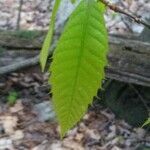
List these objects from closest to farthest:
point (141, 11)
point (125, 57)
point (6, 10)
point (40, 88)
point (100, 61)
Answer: point (100, 61)
point (125, 57)
point (40, 88)
point (141, 11)
point (6, 10)

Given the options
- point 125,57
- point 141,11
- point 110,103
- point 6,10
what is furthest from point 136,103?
point 6,10

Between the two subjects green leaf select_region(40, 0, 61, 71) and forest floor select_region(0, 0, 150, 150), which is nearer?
green leaf select_region(40, 0, 61, 71)

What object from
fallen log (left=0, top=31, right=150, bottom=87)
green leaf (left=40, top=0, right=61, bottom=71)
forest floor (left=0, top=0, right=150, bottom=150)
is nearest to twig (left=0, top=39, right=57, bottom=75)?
forest floor (left=0, top=0, right=150, bottom=150)

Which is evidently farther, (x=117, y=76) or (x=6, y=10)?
(x=6, y=10)

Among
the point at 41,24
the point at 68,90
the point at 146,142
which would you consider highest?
the point at 68,90

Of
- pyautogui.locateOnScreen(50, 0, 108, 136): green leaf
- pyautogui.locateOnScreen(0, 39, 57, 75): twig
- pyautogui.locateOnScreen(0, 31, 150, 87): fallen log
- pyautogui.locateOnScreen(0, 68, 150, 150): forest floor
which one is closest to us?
pyautogui.locateOnScreen(50, 0, 108, 136): green leaf

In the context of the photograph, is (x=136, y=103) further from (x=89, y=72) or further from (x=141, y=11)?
(x=89, y=72)

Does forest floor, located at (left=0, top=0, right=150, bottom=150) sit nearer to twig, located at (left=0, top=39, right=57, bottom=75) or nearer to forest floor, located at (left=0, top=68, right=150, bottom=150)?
forest floor, located at (left=0, top=68, right=150, bottom=150)
